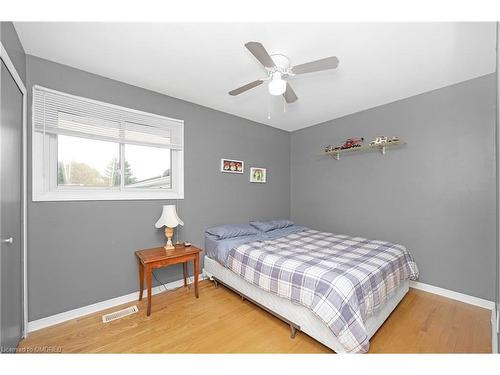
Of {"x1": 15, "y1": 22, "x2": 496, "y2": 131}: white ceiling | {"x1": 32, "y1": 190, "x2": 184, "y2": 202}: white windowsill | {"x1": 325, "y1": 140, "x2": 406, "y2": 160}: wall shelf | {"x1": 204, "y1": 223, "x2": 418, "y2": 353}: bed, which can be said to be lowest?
{"x1": 204, "y1": 223, "x2": 418, "y2": 353}: bed

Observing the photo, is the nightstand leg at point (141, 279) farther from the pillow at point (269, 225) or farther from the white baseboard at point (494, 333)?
the white baseboard at point (494, 333)

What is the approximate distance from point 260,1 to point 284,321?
7.86ft

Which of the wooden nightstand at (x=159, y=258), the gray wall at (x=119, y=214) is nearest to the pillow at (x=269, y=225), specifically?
the gray wall at (x=119, y=214)

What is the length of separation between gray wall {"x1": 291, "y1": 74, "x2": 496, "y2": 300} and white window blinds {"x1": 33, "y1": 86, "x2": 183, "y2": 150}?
2.68 meters

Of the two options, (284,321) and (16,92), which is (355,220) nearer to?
(284,321)

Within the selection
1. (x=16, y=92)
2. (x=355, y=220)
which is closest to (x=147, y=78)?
(x=16, y=92)

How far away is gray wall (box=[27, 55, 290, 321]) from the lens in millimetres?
1970

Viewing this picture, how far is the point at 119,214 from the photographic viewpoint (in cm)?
237

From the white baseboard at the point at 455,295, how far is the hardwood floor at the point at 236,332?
0.28 feet

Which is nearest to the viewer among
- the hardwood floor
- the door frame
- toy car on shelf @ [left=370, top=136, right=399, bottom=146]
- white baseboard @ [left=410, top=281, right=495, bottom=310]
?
the hardwood floor

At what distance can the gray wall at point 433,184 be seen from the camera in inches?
90.2

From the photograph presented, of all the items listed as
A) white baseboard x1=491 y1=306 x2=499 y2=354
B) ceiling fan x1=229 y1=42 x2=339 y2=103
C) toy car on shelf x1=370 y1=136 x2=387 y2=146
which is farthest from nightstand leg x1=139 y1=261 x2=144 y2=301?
toy car on shelf x1=370 y1=136 x2=387 y2=146

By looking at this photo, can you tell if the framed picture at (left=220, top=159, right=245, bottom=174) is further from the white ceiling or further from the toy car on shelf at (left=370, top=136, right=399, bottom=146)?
the toy car on shelf at (left=370, top=136, right=399, bottom=146)

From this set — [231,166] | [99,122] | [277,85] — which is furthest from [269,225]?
[99,122]
